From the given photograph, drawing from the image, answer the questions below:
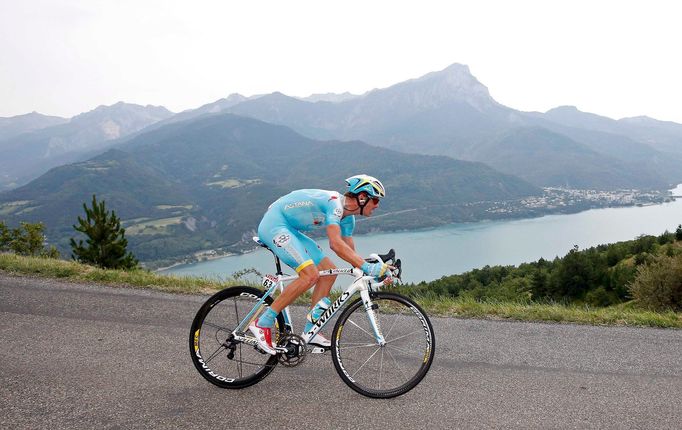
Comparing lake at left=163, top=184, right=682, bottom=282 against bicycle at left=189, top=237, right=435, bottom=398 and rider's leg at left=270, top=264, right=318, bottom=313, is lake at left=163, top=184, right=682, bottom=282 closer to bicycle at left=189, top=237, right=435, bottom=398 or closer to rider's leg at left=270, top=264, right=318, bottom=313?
bicycle at left=189, top=237, right=435, bottom=398

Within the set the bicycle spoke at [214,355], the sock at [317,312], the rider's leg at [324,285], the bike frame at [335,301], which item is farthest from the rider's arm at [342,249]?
the bicycle spoke at [214,355]

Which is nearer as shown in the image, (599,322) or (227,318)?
(227,318)

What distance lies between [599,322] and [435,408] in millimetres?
4325

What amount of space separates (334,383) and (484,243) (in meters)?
161

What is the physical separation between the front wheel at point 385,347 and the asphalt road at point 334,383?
18 centimetres

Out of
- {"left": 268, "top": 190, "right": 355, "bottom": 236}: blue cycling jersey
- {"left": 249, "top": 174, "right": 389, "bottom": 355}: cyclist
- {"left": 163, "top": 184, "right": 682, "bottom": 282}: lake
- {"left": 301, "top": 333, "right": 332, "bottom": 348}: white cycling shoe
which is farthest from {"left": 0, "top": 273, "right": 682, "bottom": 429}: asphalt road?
{"left": 163, "top": 184, "right": 682, "bottom": 282}: lake

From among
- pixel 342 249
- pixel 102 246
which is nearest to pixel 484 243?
pixel 102 246

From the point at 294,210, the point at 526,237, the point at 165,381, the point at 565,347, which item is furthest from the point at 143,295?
the point at 526,237

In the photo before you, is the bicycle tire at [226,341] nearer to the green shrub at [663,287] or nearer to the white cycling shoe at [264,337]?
the white cycling shoe at [264,337]

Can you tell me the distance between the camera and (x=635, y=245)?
107 ft

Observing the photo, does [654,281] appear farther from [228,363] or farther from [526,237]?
[526,237]

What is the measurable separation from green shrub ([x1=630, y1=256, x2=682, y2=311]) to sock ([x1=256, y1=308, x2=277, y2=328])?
10.1 m

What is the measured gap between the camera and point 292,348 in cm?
493

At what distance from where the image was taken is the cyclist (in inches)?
191
